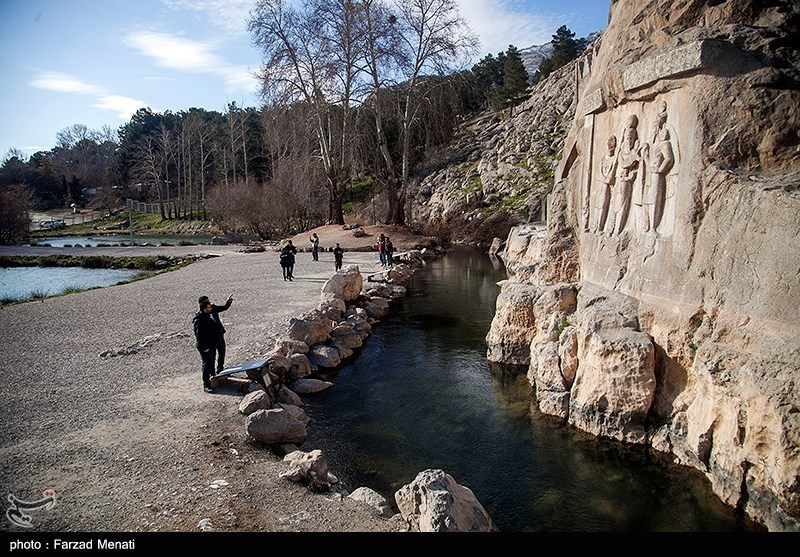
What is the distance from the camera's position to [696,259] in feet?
26.1

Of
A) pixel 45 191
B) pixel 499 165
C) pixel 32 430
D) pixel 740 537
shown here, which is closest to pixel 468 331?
pixel 740 537

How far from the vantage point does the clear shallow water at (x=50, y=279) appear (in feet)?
73.3

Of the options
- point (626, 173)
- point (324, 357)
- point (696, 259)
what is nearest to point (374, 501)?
point (696, 259)

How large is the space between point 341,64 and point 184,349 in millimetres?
26257

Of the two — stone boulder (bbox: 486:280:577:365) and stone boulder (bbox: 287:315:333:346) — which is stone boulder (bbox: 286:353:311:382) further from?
stone boulder (bbox: 486:280:577:365)

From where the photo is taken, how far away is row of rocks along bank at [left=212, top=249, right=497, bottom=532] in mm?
5723

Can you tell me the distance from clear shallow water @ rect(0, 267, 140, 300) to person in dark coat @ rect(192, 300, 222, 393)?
15525 mm

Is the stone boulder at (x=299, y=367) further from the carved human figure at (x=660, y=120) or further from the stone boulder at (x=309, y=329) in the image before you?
the carved human figure at (x=660, y=120)

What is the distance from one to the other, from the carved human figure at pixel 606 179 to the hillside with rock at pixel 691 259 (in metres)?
0.03

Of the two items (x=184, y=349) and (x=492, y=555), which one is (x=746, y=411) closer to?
(x=492, y=555)

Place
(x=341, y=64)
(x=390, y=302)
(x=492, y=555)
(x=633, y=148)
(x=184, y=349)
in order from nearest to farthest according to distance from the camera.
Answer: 1. (x=492, y=555)
2. (x=633, y=148)
3. (x=184, y=349)
4. (x=390, y=302)
5. (x=341, y=64)

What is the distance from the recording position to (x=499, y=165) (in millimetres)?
46875

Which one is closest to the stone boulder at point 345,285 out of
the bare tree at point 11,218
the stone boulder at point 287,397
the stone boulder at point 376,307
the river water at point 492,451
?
the stone boulder at point 376,307

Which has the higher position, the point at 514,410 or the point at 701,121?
the point at 701,121
